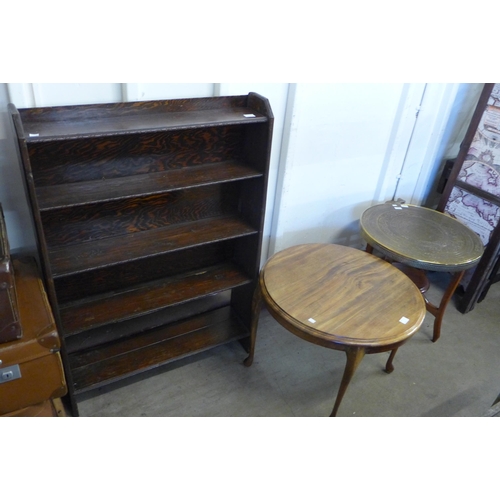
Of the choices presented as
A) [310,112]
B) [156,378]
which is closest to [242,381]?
[156,378]

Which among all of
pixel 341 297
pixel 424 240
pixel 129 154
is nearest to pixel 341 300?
pixel 341 297

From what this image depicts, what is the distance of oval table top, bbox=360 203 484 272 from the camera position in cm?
214

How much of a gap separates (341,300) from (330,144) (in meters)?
0.95

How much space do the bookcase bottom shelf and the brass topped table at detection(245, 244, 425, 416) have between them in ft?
0.73

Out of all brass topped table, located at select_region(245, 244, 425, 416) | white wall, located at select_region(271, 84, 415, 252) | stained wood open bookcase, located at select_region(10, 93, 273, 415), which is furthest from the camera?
white wall, located at select_region(271, 84, 415, 252)

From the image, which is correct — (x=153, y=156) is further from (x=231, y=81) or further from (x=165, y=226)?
(x=231, y=81)

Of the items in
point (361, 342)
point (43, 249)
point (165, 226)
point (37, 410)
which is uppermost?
point (43, 249)

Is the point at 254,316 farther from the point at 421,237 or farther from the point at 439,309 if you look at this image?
the point at 439,309

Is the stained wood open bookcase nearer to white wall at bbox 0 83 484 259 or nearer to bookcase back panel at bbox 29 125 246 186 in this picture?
bookcase back panel at bbox 29 125 246 186

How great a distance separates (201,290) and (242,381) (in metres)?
0.53

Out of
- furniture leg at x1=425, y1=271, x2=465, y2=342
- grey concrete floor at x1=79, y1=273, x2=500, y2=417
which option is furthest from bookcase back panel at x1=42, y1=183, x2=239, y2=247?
furniture leg at x1=425, y1=271, x2=465, y2=342

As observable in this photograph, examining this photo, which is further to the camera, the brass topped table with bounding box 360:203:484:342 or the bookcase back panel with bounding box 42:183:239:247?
the brass topped table with bounding box 360:203:484:342

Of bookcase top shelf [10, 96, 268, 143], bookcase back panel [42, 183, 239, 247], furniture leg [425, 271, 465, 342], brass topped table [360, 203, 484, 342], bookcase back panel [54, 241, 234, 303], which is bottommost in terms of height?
furniture leg [425, 271, 465, 342]

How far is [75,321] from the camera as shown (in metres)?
1.83
